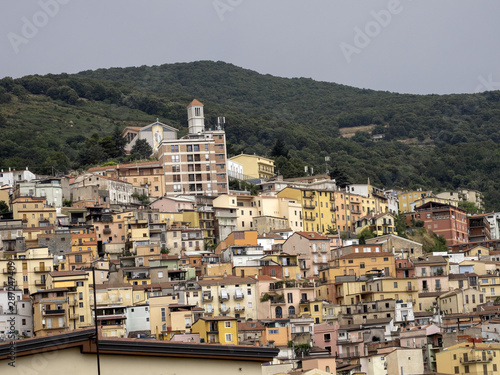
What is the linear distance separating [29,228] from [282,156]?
40211 millimetres

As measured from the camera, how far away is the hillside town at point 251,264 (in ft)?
168

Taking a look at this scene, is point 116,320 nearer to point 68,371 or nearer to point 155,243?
point 155,243

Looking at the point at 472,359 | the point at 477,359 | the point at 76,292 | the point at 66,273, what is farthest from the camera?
the point at 66,273

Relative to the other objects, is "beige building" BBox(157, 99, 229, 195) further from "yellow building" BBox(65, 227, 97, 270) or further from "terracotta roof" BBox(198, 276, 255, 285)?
"terracotta roof" BBox(198, 276, 255, 285)

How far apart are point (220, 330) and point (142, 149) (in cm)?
5146

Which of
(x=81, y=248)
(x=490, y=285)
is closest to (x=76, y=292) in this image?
(x=81, y=248)

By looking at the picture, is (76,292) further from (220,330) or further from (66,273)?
(220,330)

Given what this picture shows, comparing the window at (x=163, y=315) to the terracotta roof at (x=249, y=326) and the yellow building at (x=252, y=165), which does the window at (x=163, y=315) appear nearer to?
the terracotta roof at (x=249, y=326)

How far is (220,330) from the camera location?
162 ft

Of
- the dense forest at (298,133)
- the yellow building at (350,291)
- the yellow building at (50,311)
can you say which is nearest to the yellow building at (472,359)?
the yellow building at (350,291)

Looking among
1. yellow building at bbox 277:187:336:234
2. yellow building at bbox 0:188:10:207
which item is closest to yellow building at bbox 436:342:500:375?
yellow building at bbox 277:187:336:234

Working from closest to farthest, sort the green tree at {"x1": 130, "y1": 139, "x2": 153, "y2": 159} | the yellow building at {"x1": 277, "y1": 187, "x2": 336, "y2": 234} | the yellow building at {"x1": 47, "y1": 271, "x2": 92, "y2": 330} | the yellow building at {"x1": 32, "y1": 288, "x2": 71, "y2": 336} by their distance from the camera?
the yellow building at {"x1": 32, "y1": 288, "x2": 71, "y2": 336}, the yellow building at {"x1": 47, "y1": 271, "x2": 92, "y2": 330}, the yellow building at {"x1": 277, "y1": 187, "x2": 336, "y2": 234}, the green tree at {"x1": 130, "y1": 139, "x2": 153, "y2": 159}

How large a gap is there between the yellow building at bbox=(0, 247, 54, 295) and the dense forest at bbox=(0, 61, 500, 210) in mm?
33551

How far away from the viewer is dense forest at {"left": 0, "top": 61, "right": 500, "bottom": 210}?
106m
